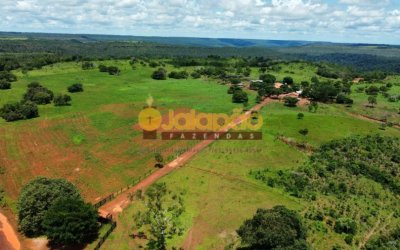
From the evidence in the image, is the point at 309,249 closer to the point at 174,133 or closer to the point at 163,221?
the point at 163,221

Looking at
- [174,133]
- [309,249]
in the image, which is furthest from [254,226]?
[174,133]

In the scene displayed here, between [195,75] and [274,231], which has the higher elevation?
[274,231]

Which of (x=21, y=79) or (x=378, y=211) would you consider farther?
(x=21, y=79)

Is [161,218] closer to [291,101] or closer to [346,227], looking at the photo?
[346,227]

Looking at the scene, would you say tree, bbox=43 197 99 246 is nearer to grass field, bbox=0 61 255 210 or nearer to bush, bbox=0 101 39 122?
grass field, bbox=0 61 255 210

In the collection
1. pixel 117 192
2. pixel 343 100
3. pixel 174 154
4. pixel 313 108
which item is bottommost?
pixel 117 192

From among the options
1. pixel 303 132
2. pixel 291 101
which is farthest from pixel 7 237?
pixel 291 101
